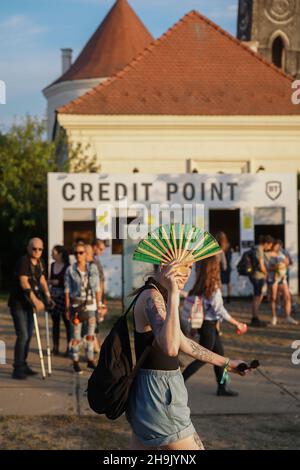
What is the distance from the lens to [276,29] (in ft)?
200

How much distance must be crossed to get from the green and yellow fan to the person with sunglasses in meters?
6.42

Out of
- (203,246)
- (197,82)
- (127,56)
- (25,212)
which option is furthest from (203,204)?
(127,56)

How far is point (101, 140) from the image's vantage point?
3453 centimetres

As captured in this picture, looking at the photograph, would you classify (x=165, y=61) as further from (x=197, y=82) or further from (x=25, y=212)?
(x=25, y=212)

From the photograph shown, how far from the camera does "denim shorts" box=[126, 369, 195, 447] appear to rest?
4.59 metres

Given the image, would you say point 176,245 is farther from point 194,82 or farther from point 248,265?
point 194,82

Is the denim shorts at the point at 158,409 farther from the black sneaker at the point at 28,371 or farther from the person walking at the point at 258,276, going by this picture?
the person walking at the point at 258,276

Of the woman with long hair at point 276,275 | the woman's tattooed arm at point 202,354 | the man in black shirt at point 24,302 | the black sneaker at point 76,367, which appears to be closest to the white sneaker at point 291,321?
the woman with long hair at point 276,275

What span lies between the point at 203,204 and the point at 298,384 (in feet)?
43.8

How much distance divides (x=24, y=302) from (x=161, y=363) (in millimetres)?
6312

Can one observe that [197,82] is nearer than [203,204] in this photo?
No

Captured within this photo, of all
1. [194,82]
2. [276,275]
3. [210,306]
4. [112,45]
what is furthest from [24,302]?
[112,45]

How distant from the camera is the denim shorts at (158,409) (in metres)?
4.59

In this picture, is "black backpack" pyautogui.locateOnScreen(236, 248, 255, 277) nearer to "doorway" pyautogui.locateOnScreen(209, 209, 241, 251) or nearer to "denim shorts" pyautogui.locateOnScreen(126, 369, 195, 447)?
"doorway" pyautogui.locateOnScreen(209, 209, 241, 251)
